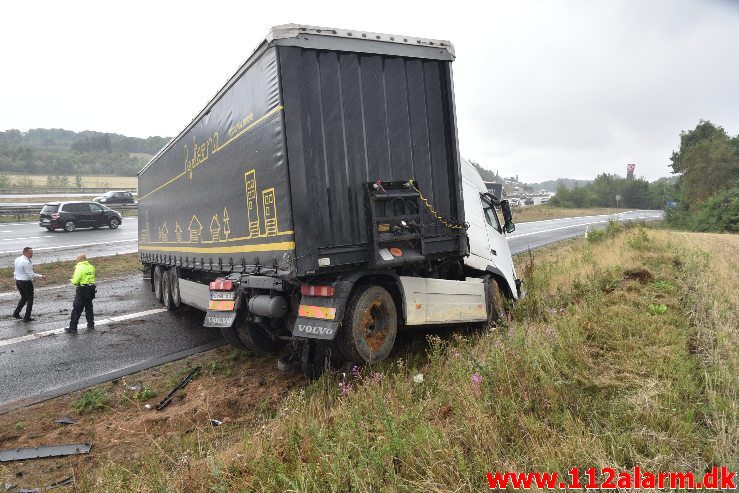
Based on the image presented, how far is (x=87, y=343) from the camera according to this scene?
8.96 m

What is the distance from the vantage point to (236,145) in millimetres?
6605

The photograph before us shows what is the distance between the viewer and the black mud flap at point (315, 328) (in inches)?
209

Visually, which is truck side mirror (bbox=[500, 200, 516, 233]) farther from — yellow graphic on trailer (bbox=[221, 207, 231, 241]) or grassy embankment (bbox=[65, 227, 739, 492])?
yellow graphic on trailer (bbox=[221, 207, 231, 241])

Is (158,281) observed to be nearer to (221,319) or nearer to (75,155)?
(221,319)

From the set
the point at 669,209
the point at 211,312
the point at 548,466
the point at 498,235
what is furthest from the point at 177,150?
the point at 669,209

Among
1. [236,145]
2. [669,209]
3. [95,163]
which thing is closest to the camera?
[236,145]

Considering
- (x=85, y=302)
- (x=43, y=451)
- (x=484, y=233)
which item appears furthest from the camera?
(x=85, y=302)

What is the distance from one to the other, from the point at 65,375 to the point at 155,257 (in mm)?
5573

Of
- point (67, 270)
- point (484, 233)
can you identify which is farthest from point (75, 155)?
point (484, 233)

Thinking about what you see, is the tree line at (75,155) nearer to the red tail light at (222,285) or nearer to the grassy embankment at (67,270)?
the grassy embankment at (67,270)

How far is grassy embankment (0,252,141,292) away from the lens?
Result: 602 inches

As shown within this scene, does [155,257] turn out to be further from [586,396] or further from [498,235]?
[586,396]

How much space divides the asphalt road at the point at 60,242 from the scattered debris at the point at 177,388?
47.6 ft

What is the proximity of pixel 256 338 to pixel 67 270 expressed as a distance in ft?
42.9
